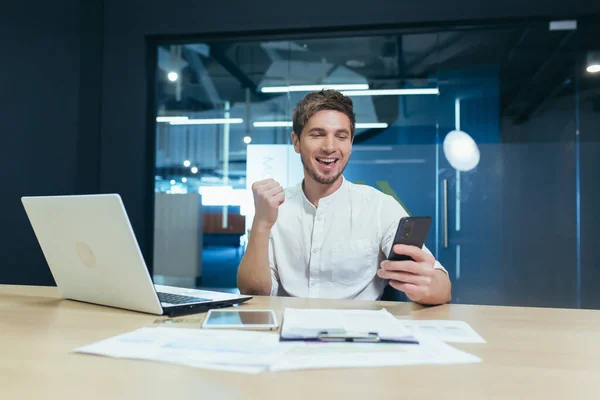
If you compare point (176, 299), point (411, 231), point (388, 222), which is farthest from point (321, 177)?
point (176, 299)

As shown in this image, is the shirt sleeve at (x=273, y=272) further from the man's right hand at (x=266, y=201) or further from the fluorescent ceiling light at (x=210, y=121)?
the fluorescent ceiling light at (x=210, y=121)

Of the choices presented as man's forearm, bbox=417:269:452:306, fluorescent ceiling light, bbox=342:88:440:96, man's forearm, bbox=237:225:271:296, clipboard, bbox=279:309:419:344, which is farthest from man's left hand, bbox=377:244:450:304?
fluorescent ceiling light, bbox=342:88:440:96

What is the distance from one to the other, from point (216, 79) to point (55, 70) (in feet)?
5.69

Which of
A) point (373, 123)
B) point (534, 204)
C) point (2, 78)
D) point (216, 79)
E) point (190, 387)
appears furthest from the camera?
point (216, 79)

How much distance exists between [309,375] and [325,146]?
1.32 meters

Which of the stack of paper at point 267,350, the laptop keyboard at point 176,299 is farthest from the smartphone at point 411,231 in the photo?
the laptop keyboard at point 176,299

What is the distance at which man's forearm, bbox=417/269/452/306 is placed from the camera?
1260 millimetres

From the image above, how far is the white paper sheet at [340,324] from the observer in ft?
2.80

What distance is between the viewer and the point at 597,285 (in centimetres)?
350

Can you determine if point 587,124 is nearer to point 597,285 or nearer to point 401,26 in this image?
point 597,285

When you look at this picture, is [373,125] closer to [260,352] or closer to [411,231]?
→ [411,231]

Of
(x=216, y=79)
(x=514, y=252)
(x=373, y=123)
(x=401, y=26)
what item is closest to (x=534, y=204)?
(x=514, y=252)

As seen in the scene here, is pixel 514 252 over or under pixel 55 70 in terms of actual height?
under

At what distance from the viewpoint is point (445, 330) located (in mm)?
974
